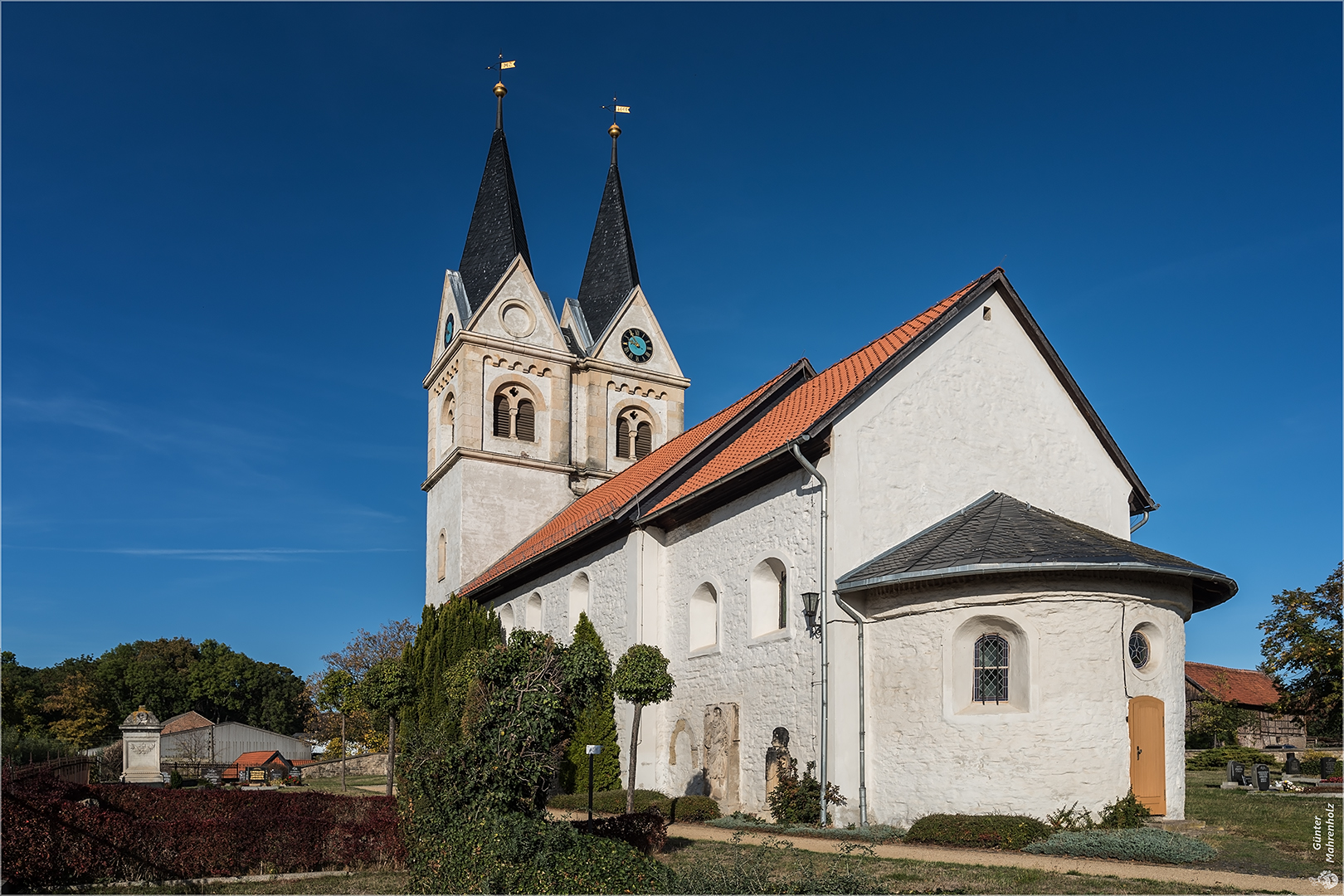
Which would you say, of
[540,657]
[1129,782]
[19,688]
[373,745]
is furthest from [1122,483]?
[19,688]

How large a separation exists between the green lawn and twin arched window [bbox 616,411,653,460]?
2160cm

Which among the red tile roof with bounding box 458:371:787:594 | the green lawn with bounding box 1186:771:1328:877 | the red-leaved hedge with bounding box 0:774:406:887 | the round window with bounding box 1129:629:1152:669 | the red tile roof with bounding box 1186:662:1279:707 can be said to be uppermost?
the red tile roof with bounding box 458:371:787:594

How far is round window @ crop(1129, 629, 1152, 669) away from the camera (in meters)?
16.4

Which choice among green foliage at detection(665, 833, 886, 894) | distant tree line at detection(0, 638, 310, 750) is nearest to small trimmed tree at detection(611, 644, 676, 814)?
green foliage at detection(665, 833, 886, 894)

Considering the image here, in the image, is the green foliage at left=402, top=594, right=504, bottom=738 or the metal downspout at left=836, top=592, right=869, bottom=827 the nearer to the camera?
the metal downspout at left=836, top=592, right=869, bottom=827

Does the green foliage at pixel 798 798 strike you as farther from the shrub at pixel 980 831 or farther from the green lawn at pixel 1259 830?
→ the green lawn at pixel 1259 830

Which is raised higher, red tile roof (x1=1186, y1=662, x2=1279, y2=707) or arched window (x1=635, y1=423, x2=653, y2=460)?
arched window (x1=635, y1=423, x2=653, y2=460)

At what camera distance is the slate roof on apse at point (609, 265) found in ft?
134

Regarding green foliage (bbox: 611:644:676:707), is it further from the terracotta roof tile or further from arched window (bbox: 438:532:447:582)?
arched window (bbox: 438:532:447:582)

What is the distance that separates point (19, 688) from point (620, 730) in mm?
62326

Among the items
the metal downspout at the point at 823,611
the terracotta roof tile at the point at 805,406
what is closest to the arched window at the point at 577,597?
the terracotta roof tile at the point at 805,406

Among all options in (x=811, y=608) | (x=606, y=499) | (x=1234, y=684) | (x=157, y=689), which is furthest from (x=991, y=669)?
(x=157, y=689)

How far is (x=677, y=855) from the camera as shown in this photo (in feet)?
43.9

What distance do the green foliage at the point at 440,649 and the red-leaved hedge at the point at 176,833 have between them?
1263 cm
